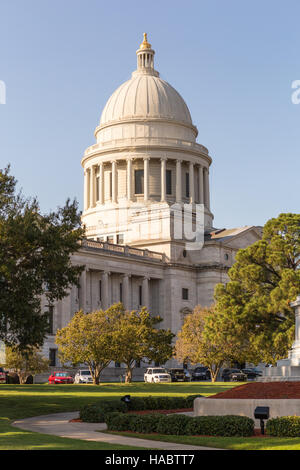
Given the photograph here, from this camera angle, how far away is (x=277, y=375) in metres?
28.9

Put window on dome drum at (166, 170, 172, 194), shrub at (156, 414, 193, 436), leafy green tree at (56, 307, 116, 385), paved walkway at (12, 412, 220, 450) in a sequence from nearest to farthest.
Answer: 1. paved walkway at (12, 412, 220, 450)
2. shrub at (156, 414, 193, 436)
3. leafy green tree at (56, 307, 116, 385)
4. window on dome drum at (166, 170, 172, 194)

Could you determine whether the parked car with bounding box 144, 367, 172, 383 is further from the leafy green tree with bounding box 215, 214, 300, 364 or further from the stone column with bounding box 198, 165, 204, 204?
the stone column with bounding box 198, 165, 204, 204

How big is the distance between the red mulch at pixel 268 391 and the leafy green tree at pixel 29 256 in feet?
37.3

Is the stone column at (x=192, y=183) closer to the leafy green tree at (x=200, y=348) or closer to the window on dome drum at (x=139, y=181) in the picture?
the window on dome drum at (x=139, y=181)

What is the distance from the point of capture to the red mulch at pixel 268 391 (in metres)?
24.0

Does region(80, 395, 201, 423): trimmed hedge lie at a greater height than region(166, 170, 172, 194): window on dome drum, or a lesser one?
lesser

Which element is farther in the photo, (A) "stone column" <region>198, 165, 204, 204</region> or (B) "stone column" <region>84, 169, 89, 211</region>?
(B) "stone column" <region>84, 169, 89, 211</region>

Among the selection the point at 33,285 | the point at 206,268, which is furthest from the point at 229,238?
the point at 33,285

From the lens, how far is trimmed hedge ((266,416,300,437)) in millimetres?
20625

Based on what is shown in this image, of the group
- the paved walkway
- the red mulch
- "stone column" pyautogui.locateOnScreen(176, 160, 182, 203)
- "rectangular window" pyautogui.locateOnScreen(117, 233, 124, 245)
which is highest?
"stone column" pyautogui.locateOnScreen(176, 160, 182, 203)

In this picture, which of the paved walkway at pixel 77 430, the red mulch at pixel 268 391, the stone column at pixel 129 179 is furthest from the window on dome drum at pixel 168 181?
the red mulch at pixel 268 391

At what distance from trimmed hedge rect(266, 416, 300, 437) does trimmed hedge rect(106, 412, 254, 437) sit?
0.58m

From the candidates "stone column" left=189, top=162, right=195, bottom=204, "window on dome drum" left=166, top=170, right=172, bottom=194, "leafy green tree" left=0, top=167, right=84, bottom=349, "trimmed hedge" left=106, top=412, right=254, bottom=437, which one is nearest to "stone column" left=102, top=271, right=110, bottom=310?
"window on dome drum" left=166, top=170, right=172, bottom=194
